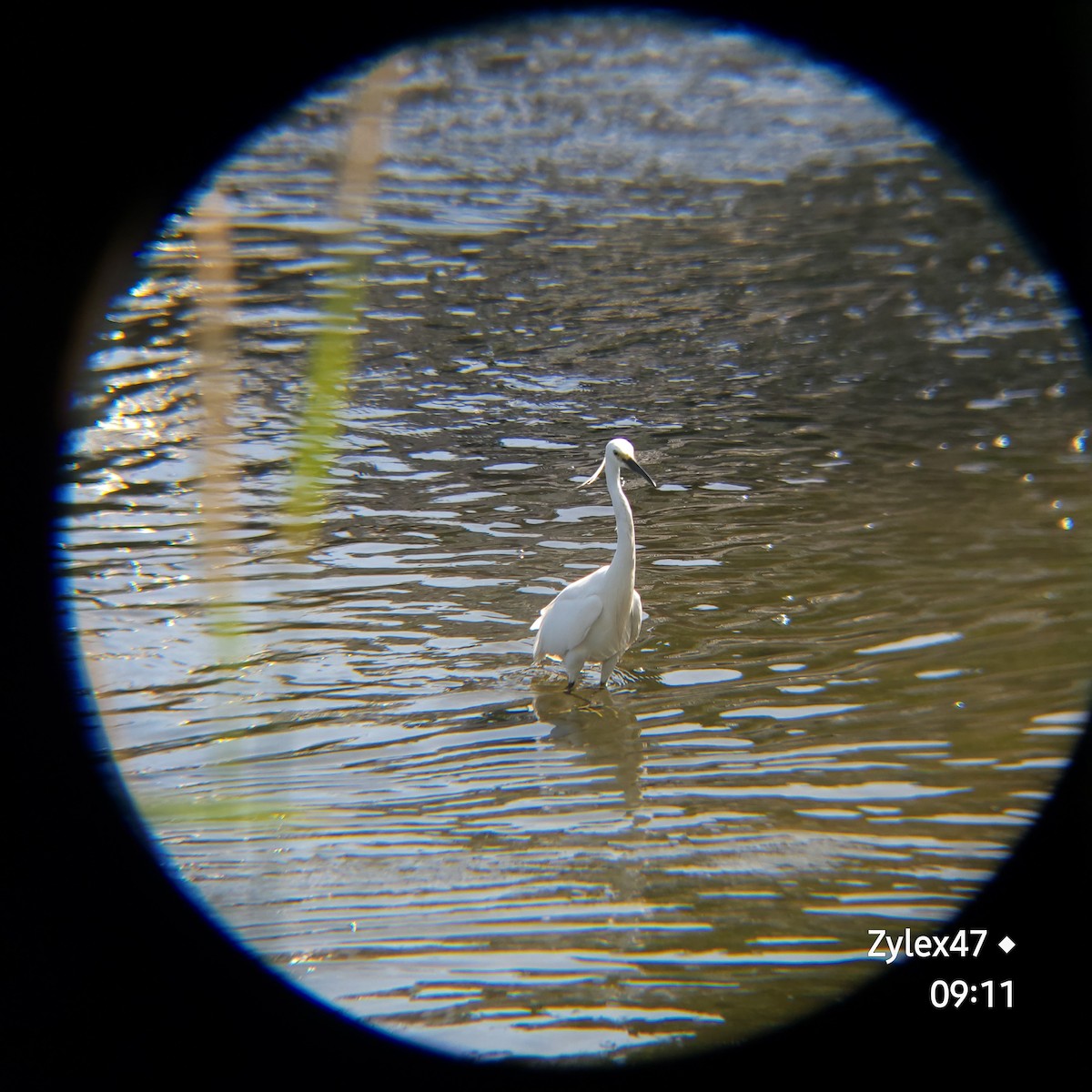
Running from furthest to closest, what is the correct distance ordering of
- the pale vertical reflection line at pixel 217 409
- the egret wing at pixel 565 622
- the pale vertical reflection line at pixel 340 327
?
1. the pale vertical reflection line at pixel 340 327
2. the pale vertical reflection line at pixel 217 409
3. the egret wing at pixel 565 622

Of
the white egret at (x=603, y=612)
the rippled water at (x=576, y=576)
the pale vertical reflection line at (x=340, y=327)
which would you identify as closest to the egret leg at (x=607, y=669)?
the white egret at (x=603, y=612)

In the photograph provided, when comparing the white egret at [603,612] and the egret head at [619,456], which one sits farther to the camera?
the egret head at [619,456]

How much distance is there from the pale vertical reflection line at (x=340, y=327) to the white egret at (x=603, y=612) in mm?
2083

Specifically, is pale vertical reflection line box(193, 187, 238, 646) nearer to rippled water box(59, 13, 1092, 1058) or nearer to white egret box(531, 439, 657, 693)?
rippled water box(59, 13, 1092, 1058)

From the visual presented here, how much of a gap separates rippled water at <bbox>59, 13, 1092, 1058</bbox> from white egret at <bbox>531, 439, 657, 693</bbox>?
0.23 m

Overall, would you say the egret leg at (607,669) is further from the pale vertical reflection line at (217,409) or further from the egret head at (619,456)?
the pale vertical reflection line at (217,409)

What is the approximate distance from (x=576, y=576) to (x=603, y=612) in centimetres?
128

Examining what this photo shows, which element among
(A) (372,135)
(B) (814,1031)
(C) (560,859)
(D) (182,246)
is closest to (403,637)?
(C) (560,859)

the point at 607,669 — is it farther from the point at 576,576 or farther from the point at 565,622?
the point at 576,576

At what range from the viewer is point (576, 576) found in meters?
6.67

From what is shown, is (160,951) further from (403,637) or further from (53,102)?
(53,102)

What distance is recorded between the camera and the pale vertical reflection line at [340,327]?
7828 mm

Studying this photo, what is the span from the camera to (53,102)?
6328 mm

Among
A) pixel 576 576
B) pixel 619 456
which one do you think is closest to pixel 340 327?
pixel 576 576
